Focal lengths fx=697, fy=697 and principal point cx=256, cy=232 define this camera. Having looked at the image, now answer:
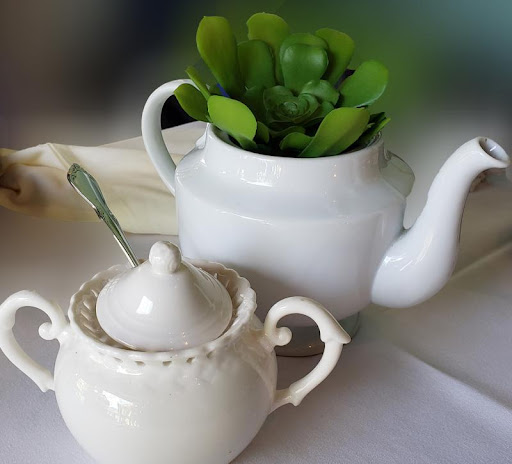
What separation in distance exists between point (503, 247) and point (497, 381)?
203 millimetres

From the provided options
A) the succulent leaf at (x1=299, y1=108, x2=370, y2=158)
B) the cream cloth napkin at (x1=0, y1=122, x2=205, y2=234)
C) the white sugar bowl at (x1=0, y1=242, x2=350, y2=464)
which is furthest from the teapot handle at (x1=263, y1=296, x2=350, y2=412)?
the cream cloth napkin at (x1=0, y1=122, x2=205, y2=234)

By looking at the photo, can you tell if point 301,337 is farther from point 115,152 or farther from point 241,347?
point 115,152

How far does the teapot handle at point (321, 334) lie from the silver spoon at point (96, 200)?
0.11 m

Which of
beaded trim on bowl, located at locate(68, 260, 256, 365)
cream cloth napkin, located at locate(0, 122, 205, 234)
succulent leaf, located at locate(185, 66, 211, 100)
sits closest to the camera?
beaded trim on bowl, located at locate(68, 260, 256, 365)

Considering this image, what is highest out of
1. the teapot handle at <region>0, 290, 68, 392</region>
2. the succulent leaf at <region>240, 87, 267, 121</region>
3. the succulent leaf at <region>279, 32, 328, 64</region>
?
the succulent leaf at <region>279, 32, 328, 64</region>

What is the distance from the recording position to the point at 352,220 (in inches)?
17.0

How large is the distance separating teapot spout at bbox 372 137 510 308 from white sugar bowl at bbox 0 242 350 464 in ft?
0.33

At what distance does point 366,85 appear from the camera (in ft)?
1.52

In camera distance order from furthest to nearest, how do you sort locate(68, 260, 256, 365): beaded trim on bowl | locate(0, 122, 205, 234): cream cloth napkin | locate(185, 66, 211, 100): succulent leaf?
locate(0, 122, 205, 234): cream cloth napkin → locate(185, 66, 211, 100): succulent leaf → locate(68, 260, 256, 365): beaded trim on bowl

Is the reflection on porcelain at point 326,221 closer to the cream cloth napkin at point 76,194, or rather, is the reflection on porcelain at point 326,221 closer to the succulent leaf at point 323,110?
the succulent leaf at point 323,110

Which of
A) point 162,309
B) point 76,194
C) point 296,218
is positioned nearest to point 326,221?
point 296,218

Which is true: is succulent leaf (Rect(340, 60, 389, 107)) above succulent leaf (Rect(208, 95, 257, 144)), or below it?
above

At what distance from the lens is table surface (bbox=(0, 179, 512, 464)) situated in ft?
1.40

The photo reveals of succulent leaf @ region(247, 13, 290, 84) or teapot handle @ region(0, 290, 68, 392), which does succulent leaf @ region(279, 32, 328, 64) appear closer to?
succulent leaf @ region(247, 13, 290, 84)
